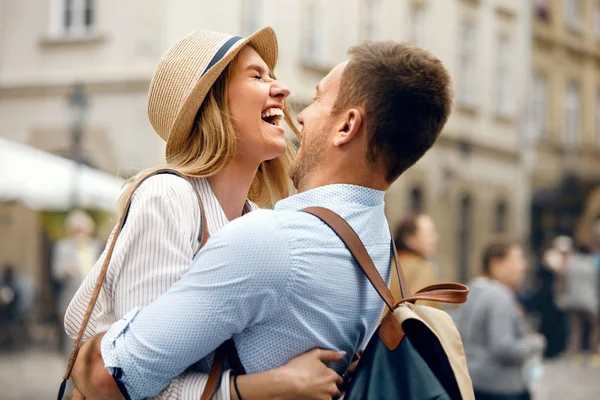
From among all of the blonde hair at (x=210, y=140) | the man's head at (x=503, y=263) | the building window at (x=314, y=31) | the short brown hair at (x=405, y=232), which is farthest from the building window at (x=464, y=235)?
the blonde hair at (x=210, y=140)

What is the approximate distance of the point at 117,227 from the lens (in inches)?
93.5

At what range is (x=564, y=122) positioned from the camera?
3034cm

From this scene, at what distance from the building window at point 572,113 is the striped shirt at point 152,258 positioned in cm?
2894

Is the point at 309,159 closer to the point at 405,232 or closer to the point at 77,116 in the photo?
the point at 405,232

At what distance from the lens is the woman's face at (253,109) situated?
8.70 feet

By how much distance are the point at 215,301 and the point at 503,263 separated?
18.6 ft

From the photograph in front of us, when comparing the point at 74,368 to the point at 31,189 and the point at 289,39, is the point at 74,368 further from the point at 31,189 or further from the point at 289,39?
the point at 289,39

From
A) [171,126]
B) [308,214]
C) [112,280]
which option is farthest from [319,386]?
[171,126]

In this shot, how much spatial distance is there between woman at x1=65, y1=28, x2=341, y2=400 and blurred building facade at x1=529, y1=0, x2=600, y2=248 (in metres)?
26.6

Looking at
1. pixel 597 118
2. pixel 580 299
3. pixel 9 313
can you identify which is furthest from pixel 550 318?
pixel 597 118

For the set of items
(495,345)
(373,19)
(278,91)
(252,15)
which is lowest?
(495,345)

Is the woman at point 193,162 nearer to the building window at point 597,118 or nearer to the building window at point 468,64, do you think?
the building window at point 468,64

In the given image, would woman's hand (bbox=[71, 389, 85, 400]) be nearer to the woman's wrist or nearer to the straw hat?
the woman's wrist

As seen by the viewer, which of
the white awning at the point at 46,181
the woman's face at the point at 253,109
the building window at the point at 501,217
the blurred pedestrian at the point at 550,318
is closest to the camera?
the woman's face at the point at 253,109
